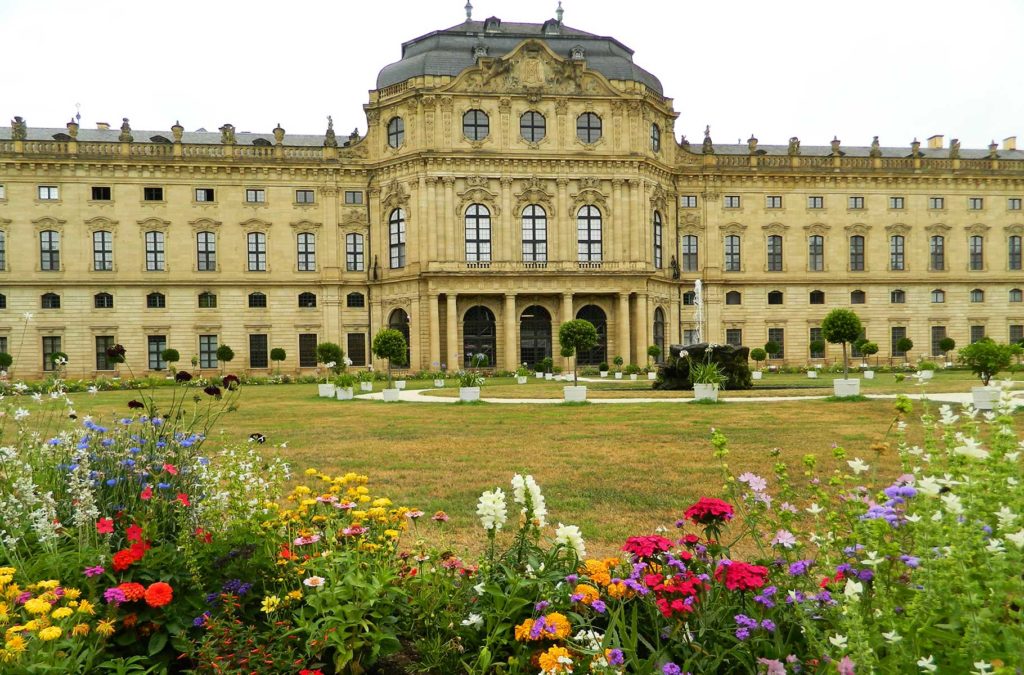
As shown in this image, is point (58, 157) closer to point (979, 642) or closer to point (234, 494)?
point (234, 494)

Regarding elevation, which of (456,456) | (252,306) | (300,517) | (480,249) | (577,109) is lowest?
(456,456)

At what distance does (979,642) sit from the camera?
2.34 meters

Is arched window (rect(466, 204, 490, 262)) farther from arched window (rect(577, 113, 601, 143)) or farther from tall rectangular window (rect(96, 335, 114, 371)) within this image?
tall rectangular window (rect(96, 335, 114, 371))

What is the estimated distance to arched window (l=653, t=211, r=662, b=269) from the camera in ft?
157

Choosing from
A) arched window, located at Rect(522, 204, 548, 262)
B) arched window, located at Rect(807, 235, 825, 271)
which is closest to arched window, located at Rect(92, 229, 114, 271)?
arched window, located at Rect(522, 204, 548, 262)

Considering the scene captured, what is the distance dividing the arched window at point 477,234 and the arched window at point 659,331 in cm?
1277

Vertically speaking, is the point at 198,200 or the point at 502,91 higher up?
the point at 502,91

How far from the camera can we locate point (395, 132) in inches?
1809

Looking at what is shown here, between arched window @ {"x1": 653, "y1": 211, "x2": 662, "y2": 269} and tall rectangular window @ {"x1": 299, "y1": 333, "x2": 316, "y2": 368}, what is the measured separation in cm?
2454

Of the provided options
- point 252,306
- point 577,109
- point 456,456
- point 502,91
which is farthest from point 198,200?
point 456,456

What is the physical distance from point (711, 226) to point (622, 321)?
1205cm

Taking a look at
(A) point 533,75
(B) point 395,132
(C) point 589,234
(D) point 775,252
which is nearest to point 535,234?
(C) point 589,234

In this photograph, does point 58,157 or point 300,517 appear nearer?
point 300,517

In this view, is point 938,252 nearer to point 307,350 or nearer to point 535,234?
point 535,234
